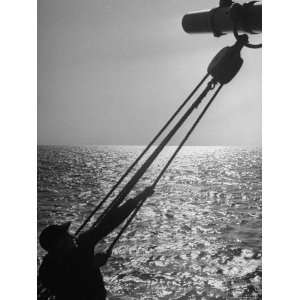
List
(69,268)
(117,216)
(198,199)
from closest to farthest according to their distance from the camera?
(117,216)
(69,268)
(198,199)

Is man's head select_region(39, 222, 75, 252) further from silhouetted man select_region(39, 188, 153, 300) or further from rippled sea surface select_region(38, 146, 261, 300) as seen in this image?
rippled sea surface select_region(38, 146, 261, 300)

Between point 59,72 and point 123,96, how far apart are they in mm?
449

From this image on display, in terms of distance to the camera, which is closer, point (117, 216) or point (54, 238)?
point (117, 216)

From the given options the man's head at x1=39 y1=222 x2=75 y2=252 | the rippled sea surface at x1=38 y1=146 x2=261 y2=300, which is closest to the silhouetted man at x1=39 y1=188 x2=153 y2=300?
the man's head at x1=39 y1=222 x2=75 y2=252

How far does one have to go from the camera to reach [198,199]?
277 centimetres

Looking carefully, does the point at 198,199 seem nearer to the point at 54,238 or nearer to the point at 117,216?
the point at 54,238

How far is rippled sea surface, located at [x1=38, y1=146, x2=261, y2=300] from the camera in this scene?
7.92 feet

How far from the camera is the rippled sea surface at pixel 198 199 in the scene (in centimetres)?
241

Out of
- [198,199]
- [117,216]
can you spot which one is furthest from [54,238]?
[198,199]

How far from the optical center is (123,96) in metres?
2.78

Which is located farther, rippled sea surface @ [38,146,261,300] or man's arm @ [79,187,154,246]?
rippled sea surface @ [38,146,261,300]
